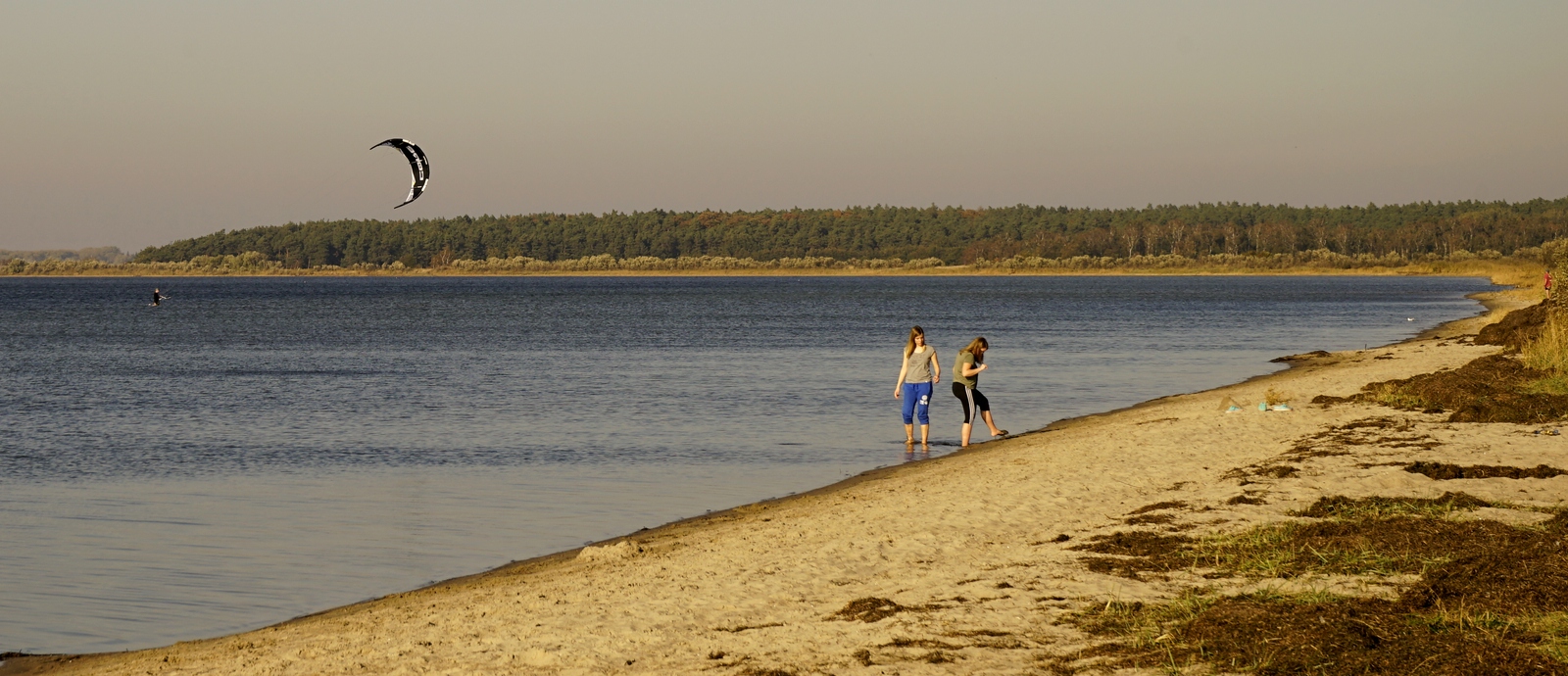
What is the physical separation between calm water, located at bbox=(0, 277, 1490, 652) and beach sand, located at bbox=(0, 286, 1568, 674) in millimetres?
1315

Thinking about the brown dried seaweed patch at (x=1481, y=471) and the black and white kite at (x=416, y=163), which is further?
the black and white kite at (x=416, y=163)

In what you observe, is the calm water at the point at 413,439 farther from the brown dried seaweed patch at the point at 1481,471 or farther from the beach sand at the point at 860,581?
the brown dried seaweed patch at the point at 1481,471

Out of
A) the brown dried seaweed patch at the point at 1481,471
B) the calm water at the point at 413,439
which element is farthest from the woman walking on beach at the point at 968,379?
the brown dried seaweed patch at the point at 1481,471

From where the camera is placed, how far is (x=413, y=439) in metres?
23.2

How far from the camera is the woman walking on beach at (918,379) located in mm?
20031

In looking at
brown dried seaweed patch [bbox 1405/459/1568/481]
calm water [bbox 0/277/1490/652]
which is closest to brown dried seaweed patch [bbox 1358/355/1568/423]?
brown dried seaweed patch [bbox 1405/459/1568/481]

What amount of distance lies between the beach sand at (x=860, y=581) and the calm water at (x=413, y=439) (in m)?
1.31

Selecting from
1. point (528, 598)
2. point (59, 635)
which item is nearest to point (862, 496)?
point (528, 598)

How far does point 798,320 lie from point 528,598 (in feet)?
209

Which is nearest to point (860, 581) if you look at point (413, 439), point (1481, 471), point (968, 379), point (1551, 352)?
point (1481, 471)

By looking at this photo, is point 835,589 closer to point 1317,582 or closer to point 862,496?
point 1317,582

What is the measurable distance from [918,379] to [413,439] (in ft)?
28.2

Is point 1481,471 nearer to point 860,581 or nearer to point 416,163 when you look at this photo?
point 860,581

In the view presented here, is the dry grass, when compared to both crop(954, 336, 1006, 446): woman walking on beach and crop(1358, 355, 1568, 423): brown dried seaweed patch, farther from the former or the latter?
crop(954, 336, 1006, 446): woman walking on beach
